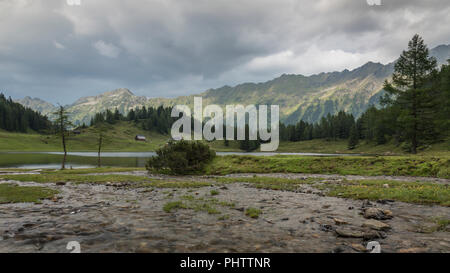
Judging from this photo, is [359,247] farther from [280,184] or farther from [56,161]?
[56,161]

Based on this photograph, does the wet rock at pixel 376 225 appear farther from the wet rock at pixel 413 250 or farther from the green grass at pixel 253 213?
the green grass at pixel 253 213

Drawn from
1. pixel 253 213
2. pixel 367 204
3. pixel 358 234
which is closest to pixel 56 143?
pixel 253 213

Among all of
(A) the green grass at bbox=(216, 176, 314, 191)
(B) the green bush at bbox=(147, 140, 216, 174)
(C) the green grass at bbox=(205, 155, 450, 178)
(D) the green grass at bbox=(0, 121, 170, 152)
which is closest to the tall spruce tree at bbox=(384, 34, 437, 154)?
(C) the green grass at bbox=(205, 155, 450, 178)

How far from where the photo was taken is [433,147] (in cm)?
6156

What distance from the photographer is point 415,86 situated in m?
47.6

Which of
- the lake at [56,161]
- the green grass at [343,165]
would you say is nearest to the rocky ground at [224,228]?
the green grass at [343,165]

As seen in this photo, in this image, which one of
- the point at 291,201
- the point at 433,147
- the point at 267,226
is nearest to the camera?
the point at 267,226

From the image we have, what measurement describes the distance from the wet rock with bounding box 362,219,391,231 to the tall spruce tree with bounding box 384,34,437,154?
157ft

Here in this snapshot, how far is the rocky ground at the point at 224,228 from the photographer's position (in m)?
7.06

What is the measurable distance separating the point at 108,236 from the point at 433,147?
83.0m

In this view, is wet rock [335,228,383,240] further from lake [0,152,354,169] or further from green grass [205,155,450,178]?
lake [0,152,354,169]
